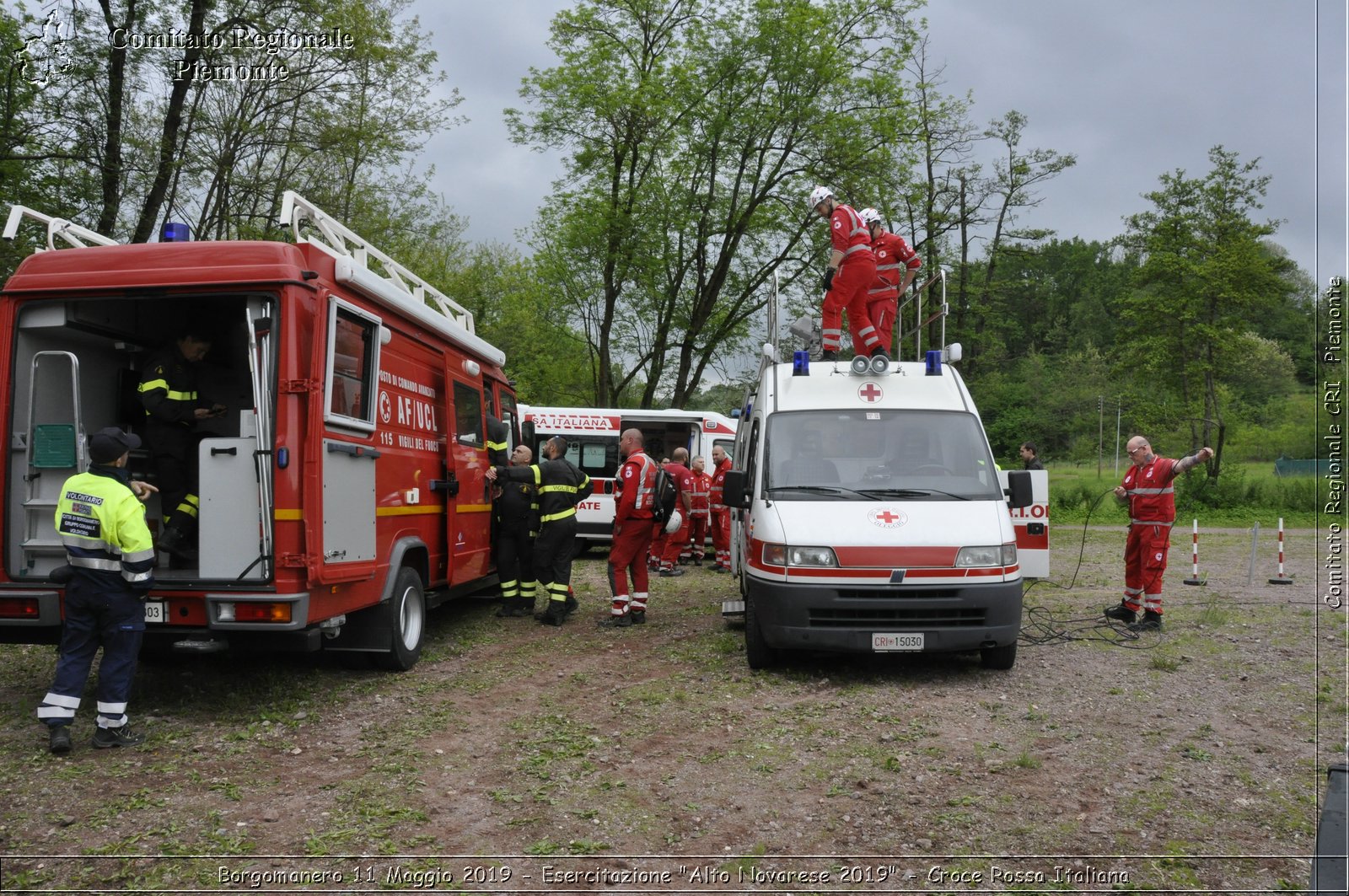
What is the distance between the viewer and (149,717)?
5750 mm

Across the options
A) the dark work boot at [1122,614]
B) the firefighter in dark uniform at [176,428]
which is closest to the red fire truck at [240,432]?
the firefighter in dark uniform at [176,428]

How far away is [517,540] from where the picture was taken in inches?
383

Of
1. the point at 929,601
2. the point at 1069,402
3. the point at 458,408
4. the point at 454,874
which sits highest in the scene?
the point at 1069,402

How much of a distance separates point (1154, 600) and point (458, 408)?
22.8 feet

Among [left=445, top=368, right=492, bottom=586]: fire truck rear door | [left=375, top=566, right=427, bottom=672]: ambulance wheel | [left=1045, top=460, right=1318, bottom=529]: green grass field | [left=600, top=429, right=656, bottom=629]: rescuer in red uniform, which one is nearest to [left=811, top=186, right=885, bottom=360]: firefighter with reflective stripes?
[left=600, top=429, right=656, bottom=629]: rescuer in red uniform

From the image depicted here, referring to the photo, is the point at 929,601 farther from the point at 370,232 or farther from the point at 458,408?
the point at 370,232

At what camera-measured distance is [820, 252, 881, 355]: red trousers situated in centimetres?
888

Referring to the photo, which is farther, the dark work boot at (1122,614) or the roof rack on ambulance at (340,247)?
the dark work boot at (1122,614)

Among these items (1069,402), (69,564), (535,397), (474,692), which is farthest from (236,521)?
(1069,402)

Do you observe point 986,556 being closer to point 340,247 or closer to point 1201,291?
point 340,247

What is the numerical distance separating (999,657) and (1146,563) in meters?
2.71

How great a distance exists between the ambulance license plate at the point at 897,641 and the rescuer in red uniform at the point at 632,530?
2.99 metres

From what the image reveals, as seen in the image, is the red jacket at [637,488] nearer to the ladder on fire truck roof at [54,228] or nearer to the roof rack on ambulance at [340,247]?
the roof rack on ambulance at [340,247]

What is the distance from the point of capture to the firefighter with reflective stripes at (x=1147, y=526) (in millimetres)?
8539
